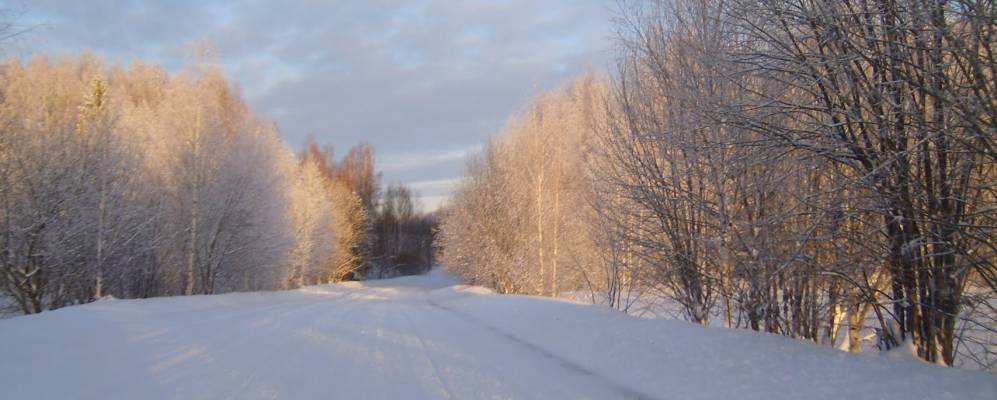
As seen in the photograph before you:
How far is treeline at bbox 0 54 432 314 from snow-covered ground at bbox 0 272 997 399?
6.60 meters

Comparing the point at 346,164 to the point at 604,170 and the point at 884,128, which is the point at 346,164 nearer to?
the point at 604,170

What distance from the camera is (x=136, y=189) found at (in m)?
22.0

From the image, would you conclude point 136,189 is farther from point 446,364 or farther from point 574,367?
point 574,367

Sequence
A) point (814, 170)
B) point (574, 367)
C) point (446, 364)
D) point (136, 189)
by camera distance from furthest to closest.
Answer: point (136, 189), point (574, 367), point (446, 364), point (814, 170)

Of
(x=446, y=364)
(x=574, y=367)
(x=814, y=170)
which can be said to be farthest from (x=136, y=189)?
(x=814, y=170)

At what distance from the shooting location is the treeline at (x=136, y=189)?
55.6ft

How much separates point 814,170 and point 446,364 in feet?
17.7

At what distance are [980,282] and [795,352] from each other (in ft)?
6.34

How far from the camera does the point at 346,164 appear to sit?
70.8 meters

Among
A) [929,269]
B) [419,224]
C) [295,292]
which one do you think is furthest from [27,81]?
[419,224]

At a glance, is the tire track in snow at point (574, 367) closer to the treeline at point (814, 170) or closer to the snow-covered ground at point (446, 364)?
the snow-covered ground at point (446, 364)

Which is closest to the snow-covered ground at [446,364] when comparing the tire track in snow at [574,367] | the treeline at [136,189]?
the tire track in snow at [574,367]

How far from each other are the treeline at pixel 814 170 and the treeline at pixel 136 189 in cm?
1590

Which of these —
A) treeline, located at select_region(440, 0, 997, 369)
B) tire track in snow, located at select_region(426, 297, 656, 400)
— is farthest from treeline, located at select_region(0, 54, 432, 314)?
treeline, located at select_region(440, 0, 997, 369)
